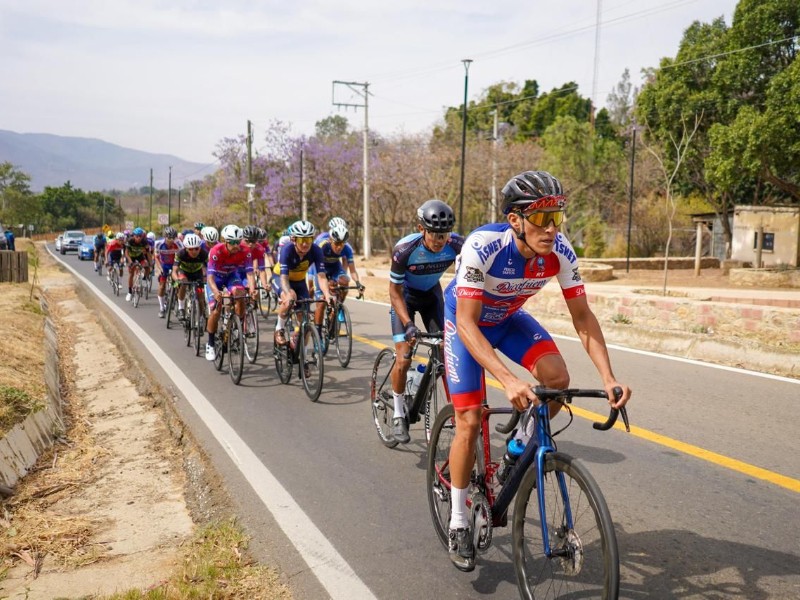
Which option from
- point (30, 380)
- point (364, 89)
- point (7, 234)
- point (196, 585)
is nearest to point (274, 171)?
point (364, 89)

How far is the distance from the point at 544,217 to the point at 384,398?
3.14 metres

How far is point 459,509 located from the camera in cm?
367

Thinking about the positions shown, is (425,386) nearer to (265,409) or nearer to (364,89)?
(265,409)

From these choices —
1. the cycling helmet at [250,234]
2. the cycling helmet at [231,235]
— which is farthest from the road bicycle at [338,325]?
the cycling helmet at [231,235]

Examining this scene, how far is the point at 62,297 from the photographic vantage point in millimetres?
21625

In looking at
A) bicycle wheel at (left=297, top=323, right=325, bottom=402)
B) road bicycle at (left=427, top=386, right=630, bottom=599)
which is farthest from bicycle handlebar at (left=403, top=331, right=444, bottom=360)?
bicycle wheel at (left=297, top=323, right=325, bottom=402)

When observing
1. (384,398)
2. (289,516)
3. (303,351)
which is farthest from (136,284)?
(289,516)

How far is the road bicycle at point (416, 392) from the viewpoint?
523 cm

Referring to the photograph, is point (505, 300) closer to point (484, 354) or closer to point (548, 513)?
point (484, 354)

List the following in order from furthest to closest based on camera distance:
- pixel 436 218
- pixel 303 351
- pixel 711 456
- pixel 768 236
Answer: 1. pixel 768 236
2. pixel 303 351
3. pixel 711 456
4. pixel 436 218

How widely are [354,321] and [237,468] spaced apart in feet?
28.5

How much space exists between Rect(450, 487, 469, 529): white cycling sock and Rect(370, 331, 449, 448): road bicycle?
1047 mm

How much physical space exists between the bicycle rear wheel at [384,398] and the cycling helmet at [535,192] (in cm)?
285

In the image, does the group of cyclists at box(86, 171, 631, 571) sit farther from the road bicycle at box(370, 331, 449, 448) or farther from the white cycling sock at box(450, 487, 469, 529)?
the road bicycle at box(370, 331, 449, 448)
